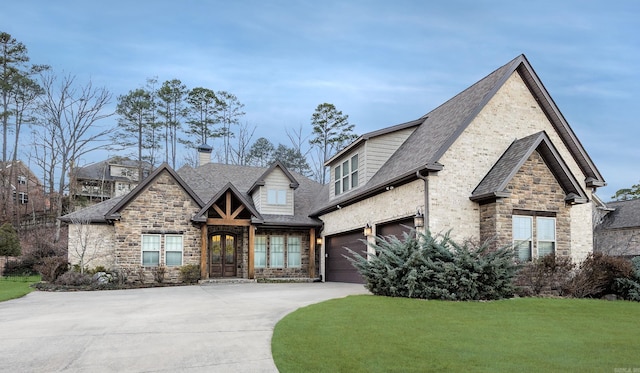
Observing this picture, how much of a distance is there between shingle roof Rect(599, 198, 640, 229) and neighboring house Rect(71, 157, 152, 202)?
3621 cm

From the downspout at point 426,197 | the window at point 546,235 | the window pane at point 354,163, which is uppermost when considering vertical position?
the window pane at point 354,163

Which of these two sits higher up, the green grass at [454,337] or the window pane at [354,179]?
the window pane at [354,179]

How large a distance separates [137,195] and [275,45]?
50.8ft

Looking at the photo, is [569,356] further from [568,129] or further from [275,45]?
[275,45]

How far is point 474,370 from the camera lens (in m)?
5.46

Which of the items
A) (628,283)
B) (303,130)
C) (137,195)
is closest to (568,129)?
(628,283)

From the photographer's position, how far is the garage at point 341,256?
19.7 metres

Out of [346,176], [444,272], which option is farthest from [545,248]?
[346,176]

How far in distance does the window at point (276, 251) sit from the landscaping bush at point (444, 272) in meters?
11.4

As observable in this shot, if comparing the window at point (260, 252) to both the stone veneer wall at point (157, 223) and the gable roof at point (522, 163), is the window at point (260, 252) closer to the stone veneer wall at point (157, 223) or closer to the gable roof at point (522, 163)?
the stone veneer wall at point (157, 223)

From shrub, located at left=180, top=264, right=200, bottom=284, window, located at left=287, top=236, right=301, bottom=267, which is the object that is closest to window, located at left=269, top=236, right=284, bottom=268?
window, located at left=287, top=236, right=301, bottom=267

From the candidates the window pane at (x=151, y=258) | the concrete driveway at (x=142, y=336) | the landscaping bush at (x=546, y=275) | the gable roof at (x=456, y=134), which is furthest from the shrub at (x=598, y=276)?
the window pane at (x=151, y=258)

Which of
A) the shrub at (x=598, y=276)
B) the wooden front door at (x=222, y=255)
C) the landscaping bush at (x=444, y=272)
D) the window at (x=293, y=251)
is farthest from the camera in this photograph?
the window at (x=293, y=251)

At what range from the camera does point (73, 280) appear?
61.5ft
